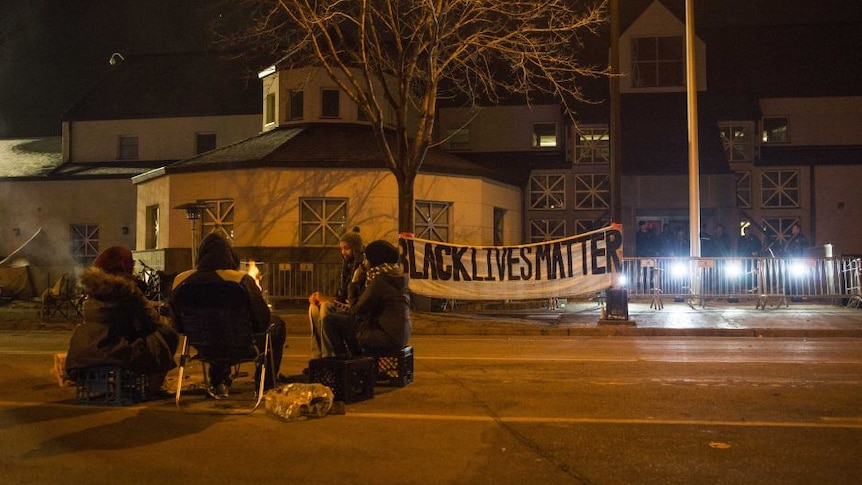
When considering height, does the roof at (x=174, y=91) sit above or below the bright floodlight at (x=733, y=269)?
above

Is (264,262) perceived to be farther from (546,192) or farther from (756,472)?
(756,472)

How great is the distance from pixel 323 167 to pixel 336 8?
19.1ft

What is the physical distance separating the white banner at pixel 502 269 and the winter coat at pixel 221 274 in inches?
422

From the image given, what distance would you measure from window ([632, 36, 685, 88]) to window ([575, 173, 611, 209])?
4.07 metres

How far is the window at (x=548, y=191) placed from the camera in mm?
30234

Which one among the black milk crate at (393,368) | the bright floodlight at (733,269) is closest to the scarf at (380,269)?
the black milk crate at (393,368)

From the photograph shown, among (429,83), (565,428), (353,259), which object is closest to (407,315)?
(353,259)

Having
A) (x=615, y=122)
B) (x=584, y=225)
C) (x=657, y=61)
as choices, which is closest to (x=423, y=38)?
(x=615, y=122)

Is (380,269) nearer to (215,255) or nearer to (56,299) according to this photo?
(215,255)

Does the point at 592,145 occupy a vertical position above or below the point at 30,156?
below

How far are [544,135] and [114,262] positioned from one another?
84.4 feet

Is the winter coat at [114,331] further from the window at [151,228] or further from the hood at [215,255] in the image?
the window at [151,228]

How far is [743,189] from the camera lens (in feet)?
101

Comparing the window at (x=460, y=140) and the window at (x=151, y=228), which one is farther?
the window at (x=460, y=140)
